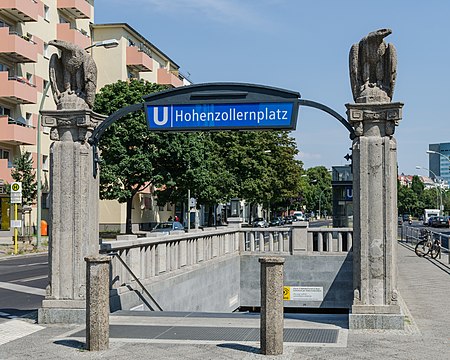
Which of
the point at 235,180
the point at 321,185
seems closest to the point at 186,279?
the point at 235,180

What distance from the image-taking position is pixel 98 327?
903cm

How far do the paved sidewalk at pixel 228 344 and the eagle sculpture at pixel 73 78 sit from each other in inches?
144

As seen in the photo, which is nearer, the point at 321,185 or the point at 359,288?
the point at 359,288

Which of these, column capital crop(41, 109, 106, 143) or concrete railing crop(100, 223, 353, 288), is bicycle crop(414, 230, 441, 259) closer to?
concrete railing crop(100, 223, 353, 288)

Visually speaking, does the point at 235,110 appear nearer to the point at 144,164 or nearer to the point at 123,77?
the point at 144,164

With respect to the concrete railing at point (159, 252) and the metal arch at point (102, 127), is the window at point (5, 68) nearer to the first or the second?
the concrete railing at point (159, 252)

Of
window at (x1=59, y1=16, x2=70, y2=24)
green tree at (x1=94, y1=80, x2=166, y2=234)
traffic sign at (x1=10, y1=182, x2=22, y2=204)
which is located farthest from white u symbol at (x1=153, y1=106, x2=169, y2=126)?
window at (x1=59, y1=16, x2=70, y2=24)

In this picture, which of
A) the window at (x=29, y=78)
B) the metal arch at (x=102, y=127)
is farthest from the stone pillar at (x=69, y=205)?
the window at (x=29, y=78)

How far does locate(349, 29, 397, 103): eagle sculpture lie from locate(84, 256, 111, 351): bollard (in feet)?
15.8

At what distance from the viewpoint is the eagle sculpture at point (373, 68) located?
427 inches

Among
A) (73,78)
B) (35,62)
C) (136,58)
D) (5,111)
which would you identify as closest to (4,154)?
(5,111)

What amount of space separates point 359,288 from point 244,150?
49.4 metres

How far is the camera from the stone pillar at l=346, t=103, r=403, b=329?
10742 mm

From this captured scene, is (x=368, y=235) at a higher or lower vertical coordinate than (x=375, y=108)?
lower
